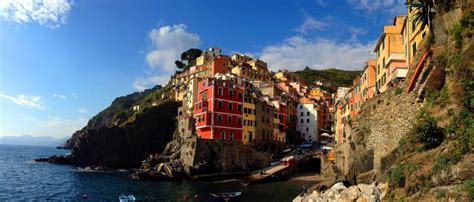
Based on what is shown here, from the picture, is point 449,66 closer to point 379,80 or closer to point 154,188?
point 379,80

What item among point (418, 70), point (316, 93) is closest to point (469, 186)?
point (418, 70)

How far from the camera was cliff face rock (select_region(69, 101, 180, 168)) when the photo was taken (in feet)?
352

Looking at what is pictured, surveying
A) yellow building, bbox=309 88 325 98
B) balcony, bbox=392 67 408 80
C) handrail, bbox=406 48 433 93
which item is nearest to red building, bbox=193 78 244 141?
balcony, bbox=392 67 408 80

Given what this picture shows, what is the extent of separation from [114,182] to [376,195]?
54245 mm

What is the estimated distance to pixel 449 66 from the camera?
24.7 metres

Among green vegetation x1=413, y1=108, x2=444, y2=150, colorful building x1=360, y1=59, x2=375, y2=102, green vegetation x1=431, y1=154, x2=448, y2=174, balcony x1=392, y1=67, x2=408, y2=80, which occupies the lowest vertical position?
green vegetation x1=431, y1=154, x2=448, y2=174

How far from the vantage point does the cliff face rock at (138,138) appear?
352 ft

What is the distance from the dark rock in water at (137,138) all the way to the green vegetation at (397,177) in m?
87.1

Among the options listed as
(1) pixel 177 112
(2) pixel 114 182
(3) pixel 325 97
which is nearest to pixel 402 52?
(2) pixel 114 182

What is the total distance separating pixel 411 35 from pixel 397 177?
2100 cm

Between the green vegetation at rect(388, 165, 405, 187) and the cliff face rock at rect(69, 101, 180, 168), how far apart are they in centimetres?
8707

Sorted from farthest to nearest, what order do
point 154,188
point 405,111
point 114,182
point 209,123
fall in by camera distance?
point 209,123, point 114,182, point 154,188, point 405,111

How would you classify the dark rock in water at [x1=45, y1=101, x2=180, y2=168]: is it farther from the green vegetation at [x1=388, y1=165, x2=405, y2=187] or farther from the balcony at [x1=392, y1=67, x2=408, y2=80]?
the green vegetation at [x1=388, y1=165, x2=405, y2=187]

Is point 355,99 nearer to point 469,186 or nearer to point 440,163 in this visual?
point 440,163
